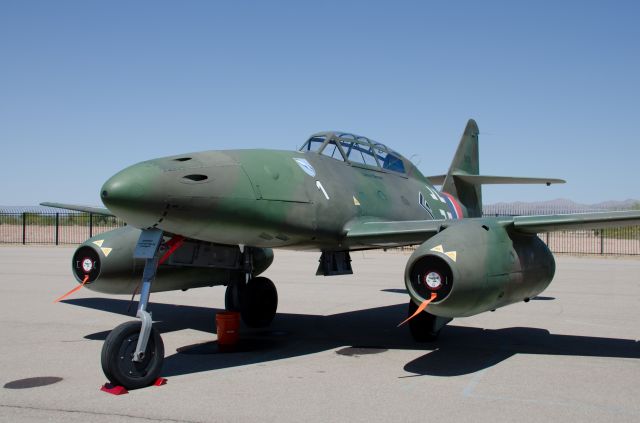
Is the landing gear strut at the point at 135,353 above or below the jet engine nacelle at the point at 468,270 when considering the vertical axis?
below

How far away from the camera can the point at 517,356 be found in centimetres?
763

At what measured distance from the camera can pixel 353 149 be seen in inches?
374

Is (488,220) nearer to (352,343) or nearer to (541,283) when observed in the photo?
(541,283)

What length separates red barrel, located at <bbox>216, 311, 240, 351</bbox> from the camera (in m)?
8.01

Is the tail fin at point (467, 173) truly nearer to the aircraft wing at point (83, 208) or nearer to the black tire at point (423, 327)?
the black tire at point (423, 327)

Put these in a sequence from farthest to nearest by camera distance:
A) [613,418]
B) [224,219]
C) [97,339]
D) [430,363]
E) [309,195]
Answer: [97,339] → [309,195] → [430,363] → [224,219] → [613,418]

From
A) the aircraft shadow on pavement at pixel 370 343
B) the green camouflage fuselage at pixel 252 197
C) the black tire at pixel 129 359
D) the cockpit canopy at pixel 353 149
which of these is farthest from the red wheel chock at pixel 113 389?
the cockpit canopy at pixel 353 149

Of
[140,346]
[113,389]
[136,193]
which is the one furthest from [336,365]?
[136,193]

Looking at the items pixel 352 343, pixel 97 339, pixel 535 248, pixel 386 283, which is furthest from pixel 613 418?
pixel 386 283

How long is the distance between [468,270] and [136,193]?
3.52 meters

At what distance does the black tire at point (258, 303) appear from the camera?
9.94 metres

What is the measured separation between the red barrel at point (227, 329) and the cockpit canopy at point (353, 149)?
2.67m

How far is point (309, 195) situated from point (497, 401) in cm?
339

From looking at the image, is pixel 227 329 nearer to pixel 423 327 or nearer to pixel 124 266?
pixel 124 266
